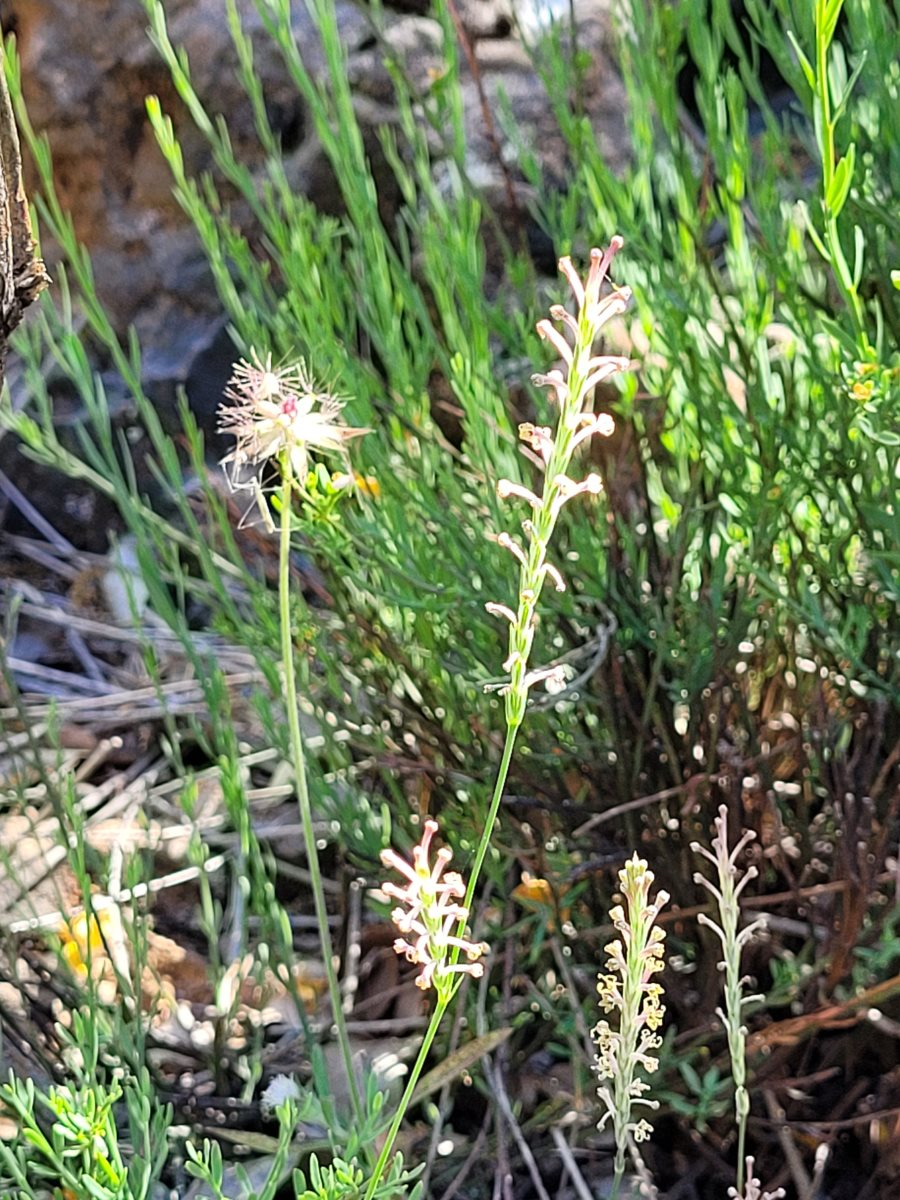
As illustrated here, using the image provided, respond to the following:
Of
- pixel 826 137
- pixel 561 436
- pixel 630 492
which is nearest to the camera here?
pixel 561 436

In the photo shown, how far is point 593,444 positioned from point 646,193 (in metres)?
0.34

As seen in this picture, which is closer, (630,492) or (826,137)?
(826,137)

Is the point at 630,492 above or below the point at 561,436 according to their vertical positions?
below

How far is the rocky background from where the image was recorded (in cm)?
245

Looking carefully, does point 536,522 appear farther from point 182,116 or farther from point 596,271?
point 182,116

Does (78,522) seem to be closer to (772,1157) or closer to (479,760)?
(479,760)

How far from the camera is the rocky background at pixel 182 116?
2.45m

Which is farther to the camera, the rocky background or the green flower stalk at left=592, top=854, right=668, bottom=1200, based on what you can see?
A: the rocky background

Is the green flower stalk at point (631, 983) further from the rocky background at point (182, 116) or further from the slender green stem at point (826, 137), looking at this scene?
the rocky background at point (182, 116)

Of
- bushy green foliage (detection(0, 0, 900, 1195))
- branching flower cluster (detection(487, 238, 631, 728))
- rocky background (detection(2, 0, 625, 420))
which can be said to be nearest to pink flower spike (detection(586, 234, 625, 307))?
branching flower cluster (detection(487, 238, 631, 728))

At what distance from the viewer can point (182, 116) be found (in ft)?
8.44

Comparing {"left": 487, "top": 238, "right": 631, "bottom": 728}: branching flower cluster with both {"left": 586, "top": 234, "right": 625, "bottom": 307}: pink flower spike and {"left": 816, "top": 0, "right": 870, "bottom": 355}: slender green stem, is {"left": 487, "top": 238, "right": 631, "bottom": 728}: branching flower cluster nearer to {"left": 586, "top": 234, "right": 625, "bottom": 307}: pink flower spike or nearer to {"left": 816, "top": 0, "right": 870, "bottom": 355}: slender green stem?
{"left": 586, "top": 234, "right": 625, "bottom": 307}: pink flower spike

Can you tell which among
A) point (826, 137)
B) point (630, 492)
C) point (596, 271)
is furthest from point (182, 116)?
point (596, 271)

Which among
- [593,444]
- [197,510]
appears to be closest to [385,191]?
[197,510]
